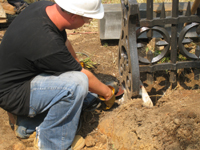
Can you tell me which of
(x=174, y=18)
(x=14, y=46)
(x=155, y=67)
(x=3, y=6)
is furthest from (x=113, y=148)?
(x=3, y=6)

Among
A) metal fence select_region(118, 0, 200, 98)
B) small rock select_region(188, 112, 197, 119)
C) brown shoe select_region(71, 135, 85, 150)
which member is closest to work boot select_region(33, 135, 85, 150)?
brown shoe select_region(71, 135, 85, 150)

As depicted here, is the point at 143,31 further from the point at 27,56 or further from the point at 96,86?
the point at 27,56

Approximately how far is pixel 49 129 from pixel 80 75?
0.55 metres

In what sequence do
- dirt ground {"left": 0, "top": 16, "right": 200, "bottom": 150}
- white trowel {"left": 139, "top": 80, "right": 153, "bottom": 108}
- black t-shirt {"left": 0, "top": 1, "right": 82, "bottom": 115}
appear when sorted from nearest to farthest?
black t-shirt {"left": 0, "top": 1, "right": 82, "bottom": 115} → dirt ground {"left": 0, "top": 16, "right": 200, "bottom": 150} → white trowel {"left": 139, "top": 80, "right": 153, "bottom": 108}

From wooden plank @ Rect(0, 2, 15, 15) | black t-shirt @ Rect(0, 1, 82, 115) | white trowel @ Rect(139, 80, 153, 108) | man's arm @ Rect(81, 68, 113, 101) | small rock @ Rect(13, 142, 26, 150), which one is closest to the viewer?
black t-shirt @ Rect(0, 1, 82, 115)

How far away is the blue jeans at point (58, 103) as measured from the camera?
5.92 feet

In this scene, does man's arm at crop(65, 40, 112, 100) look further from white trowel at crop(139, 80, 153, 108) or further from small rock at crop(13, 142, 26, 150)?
small rock at crop(13, 142, 26, 150)

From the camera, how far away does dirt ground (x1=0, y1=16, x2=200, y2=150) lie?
70.7 inches

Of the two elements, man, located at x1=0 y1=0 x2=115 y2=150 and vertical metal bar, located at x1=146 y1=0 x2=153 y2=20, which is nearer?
man, located at x1=0 y1=0 x2=115 y2=150

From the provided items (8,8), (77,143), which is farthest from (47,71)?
(8,8)

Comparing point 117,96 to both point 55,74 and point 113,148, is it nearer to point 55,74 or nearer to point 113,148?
point 113,148

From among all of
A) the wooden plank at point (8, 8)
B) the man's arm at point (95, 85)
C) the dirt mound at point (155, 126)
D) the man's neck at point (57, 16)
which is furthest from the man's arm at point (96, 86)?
the wooden plank at point (8, 8)

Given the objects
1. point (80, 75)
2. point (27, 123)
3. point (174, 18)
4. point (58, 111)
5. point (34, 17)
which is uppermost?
point (34, 17)

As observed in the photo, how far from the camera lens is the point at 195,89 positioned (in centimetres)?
279
